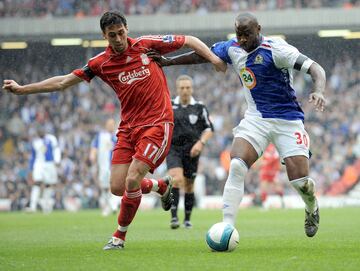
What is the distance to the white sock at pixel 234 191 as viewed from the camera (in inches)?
332

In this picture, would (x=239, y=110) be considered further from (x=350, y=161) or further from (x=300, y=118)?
(x=300, y=118)

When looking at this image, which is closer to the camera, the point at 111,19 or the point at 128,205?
the point at 111,19

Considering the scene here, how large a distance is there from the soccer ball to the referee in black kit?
213 inches

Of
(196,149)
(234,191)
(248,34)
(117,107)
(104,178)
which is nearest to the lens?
(248,34)

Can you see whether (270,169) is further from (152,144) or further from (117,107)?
(152,144)

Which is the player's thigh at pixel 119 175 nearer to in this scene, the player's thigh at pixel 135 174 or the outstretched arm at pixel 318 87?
the player's thigh at pixel 135 174

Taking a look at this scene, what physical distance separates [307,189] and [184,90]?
5.35m

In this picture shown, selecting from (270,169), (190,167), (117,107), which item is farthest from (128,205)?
(117,107)

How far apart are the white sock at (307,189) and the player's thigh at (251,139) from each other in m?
0.50

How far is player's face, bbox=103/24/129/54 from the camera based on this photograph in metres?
8.63

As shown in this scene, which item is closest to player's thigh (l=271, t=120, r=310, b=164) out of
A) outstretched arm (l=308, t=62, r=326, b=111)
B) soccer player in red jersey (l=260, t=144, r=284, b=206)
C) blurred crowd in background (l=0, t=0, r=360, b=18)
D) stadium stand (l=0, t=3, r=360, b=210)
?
outstretched arm (l=308, t=62, r=326, b=111)

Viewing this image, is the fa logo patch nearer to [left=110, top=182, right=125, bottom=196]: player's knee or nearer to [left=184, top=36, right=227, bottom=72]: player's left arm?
[left=184, top=36, right=227, bottom=72]: player's left arm

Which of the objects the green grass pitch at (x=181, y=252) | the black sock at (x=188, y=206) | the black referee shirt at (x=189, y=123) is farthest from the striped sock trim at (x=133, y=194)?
the black referee shirt at (x=189, y=123)

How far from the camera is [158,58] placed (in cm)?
905
